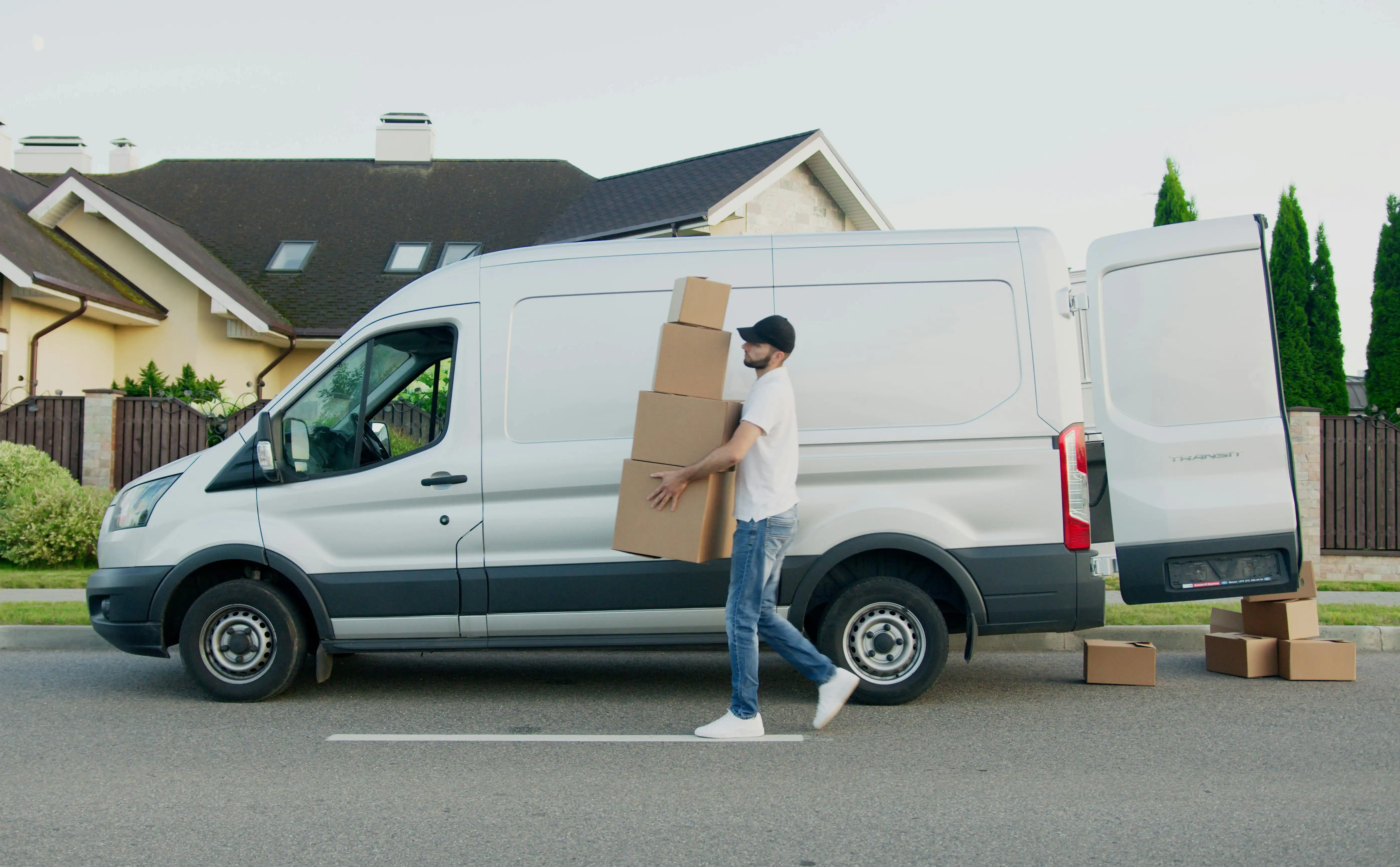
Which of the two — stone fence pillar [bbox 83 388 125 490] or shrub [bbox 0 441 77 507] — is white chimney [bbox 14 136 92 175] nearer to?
stone fence pillar [bbox 83 388 125 490]

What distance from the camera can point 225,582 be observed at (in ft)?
19.9

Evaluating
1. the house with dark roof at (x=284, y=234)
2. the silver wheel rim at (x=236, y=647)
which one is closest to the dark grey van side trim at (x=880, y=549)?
the silver wheel rim at (x=236, y=647)

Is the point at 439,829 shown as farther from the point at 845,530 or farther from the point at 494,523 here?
the point at 845,530

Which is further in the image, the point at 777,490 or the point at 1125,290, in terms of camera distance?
the point at 1125,290

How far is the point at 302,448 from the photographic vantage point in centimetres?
606

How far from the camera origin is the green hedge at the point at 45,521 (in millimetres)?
11633

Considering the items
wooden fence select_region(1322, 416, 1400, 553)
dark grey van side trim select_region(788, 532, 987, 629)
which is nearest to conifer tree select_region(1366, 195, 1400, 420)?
wooden fence select_region(1322, 416, 1400, 553)

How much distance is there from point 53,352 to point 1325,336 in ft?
67.0

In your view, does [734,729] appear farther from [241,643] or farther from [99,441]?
[99,441]

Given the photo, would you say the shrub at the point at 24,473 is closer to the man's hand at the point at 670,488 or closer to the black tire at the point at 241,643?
the black tire at the point at 241,643

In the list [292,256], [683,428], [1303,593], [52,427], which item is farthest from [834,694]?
[292,256]

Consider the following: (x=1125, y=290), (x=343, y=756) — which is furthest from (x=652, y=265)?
(x=343, y=756)

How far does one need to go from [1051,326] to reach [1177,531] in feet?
4.08

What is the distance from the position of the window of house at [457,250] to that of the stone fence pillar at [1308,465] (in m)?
14.3
